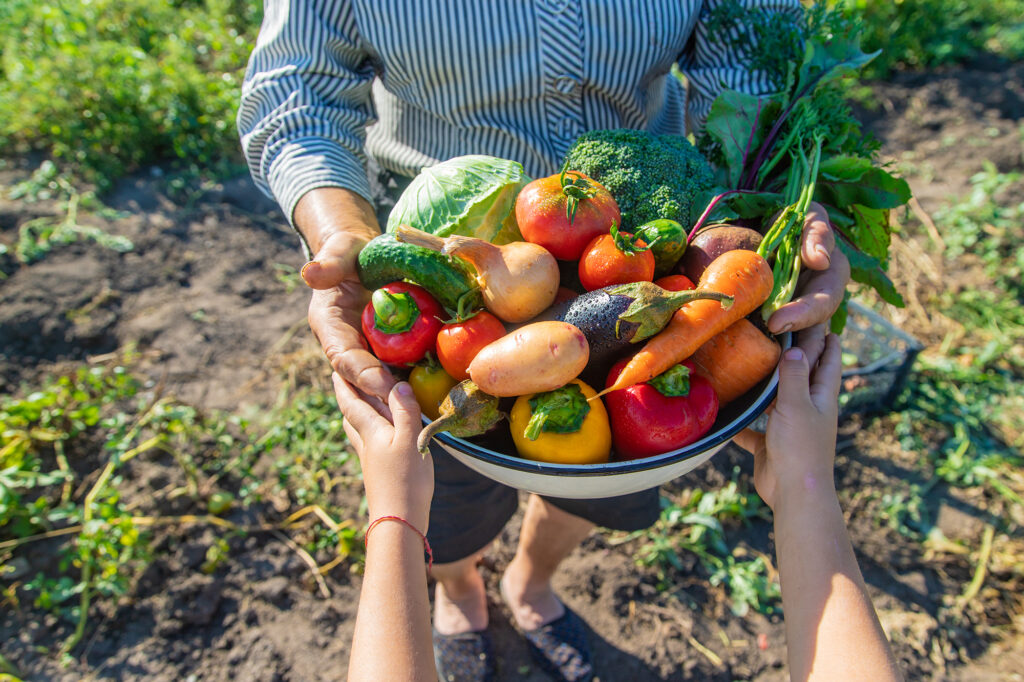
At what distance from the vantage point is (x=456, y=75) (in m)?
1.74

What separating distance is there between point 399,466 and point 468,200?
2.03 feet

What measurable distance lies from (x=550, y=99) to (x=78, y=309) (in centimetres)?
305

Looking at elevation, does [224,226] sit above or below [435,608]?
above

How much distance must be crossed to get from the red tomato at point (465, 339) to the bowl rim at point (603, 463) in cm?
15

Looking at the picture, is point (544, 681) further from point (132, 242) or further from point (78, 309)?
point (132, 242)

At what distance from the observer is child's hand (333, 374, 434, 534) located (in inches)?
50.0

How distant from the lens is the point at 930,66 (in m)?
5.69

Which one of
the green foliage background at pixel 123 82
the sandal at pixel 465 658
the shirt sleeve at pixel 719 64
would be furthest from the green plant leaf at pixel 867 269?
the green foliage background at pixel 123 82

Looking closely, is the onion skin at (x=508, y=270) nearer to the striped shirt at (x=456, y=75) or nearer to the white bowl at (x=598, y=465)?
the white bowl at (x=598, y=465)

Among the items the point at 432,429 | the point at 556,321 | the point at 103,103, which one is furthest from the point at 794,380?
the point at 103,103

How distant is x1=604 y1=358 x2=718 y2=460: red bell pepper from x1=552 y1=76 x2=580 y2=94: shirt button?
0.89m

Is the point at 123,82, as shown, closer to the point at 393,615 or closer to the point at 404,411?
the point at 404,411

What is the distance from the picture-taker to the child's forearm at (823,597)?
1.19 meters

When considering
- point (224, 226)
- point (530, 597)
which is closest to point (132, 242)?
point (224, 226)
